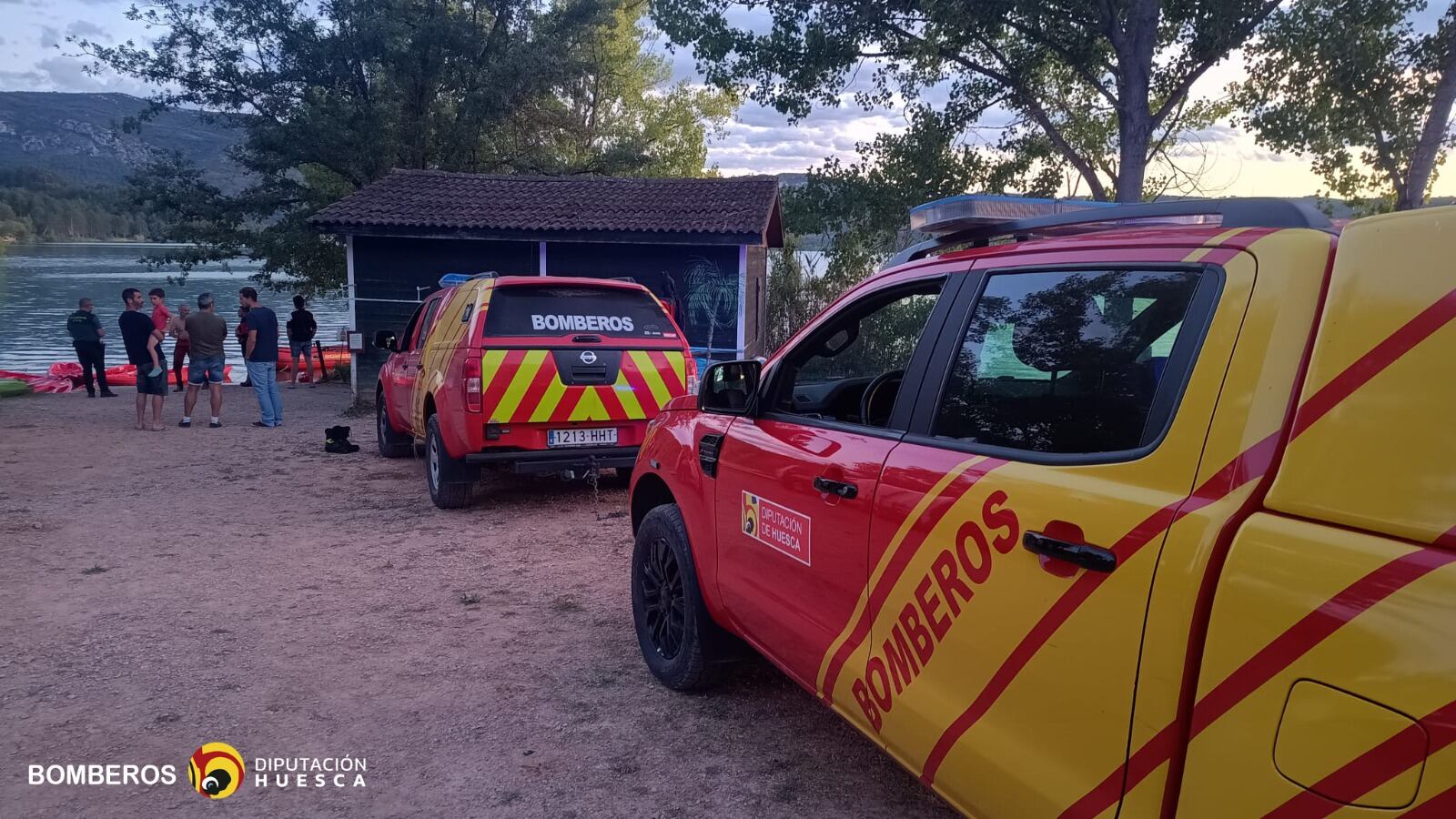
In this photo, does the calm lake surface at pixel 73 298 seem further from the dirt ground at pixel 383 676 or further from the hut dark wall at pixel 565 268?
the dirt ground at pixel 383 676

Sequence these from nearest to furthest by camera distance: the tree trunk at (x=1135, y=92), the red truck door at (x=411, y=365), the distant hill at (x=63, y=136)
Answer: the red truck door at (x=411, y=365)
the tree trunk at (x=1135, y=92)
the distant hill at (x=63, y=136)

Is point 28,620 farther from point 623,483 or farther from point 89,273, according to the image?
point 89,273

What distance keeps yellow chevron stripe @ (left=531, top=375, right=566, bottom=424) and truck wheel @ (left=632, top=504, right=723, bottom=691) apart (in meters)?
2.99

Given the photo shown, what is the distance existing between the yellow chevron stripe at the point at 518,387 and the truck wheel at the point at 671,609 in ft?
9.86

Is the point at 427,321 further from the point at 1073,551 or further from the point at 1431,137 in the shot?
the point at 1431,137

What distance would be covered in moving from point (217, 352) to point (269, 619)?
838 cm

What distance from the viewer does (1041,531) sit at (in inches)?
77.4

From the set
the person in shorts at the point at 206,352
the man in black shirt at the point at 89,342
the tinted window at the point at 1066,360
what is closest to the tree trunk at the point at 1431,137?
the tinted window at the point at 1066,360

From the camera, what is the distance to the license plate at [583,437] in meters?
7.13

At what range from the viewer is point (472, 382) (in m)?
6.86

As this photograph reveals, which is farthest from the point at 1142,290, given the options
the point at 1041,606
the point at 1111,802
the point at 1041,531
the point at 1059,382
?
the point at 1111,802

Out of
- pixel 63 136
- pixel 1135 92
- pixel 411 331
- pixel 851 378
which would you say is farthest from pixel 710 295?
pixel 63 136

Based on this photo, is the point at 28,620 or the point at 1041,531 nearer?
the point at 1041,531

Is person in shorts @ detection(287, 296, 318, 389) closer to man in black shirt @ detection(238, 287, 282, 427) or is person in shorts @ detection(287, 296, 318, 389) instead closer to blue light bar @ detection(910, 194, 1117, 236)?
man in black shirt @ detection(238, 287, 282, 427)
